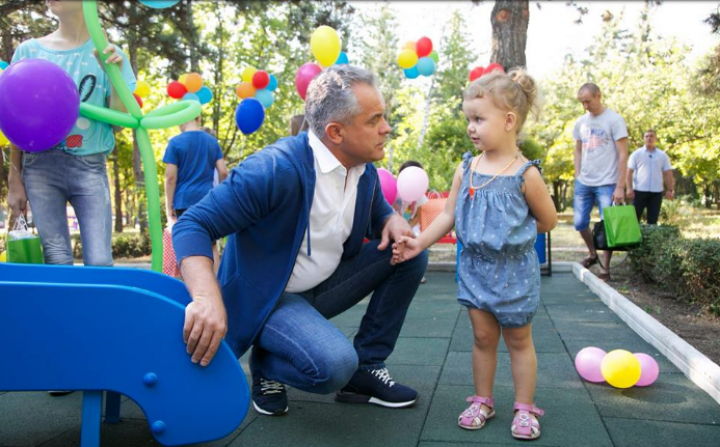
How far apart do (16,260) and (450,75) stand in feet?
122

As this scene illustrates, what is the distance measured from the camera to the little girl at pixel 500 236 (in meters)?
2.45

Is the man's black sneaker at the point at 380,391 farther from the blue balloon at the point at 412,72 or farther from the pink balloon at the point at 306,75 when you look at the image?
the blue balloon at the point at 412,72

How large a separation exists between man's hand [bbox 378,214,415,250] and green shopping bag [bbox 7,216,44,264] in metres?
1.70

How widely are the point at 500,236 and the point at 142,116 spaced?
214 cm

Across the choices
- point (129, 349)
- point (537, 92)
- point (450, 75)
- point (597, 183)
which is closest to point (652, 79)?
point (450, 75)

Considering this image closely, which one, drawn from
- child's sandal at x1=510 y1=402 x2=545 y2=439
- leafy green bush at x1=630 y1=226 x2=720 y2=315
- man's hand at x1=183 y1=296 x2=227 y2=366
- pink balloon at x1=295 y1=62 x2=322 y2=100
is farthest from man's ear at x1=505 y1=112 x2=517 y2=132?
pink balloon at x1=295 y1=62 x2=322 y2=100

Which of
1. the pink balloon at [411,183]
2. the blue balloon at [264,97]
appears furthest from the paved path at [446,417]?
the blue balloon at [264,97]

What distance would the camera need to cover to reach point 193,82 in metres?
8.41

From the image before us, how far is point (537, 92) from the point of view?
2.66 meters

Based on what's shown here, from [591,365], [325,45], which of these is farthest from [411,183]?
[591,365]

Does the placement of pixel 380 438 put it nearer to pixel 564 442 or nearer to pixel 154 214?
pixel 564 442

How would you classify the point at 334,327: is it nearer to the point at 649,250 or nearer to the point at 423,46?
the point at 649,250

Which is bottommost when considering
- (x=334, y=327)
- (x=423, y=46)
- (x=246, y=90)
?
(x=334, y=327)

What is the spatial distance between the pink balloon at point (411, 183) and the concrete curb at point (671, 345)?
1.93 metres
